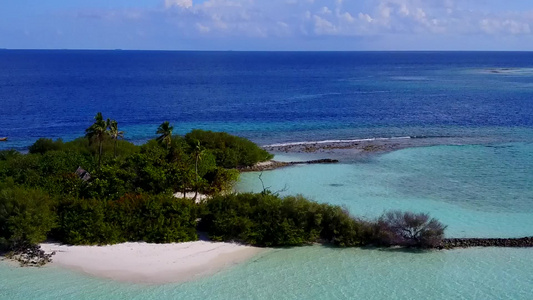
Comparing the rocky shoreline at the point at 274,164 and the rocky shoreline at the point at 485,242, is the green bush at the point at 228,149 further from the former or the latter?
the rocky shoreline at the point at 485,242

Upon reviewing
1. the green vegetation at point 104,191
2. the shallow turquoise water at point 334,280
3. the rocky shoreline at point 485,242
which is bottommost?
the shallow turquoise water at point 334,280

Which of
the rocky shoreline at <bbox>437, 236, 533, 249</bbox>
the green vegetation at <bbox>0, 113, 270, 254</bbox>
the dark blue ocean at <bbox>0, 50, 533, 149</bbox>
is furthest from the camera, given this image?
the dark blue ocean at <bbox>0, 50, 533, 149</bbox>

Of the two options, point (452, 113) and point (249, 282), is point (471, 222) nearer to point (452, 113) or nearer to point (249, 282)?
point (249, 282)

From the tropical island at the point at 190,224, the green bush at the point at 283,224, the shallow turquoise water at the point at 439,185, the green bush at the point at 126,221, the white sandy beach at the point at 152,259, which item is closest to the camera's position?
the white sandy beach at the point at 152,259

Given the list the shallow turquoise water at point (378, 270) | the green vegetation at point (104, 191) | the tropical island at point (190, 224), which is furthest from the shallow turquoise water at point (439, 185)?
the green vegetation at point (104, 191)

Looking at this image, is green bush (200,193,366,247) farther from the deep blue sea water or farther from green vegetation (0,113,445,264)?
the deep blue sea water

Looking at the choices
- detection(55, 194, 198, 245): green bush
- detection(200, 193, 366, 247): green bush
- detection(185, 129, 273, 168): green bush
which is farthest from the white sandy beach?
detection(185, 129, 273, 168): green bush

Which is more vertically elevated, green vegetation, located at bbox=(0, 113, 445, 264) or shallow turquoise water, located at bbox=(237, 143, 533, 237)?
green vegetation, located at bbox=(0, 113, 445, 264)
